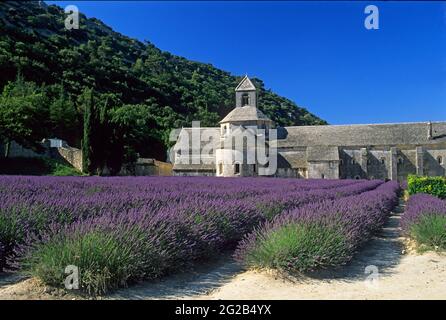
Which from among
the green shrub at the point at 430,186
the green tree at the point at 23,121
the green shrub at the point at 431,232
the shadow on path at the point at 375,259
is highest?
the green tree at the point at 23,121

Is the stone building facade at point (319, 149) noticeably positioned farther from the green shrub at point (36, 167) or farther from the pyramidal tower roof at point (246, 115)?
the green shrub at point (36, 167)

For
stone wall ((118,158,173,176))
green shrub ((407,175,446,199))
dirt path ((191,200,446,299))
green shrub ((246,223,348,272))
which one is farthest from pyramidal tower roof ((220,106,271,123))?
green shrub ((246,223,348,272))

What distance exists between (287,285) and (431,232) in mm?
3415

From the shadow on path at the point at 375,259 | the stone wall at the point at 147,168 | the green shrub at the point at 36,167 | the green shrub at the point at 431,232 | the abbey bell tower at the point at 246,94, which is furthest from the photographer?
the abbey bell tower at the point at 246,94

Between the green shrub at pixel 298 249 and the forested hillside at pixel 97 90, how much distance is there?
25404 mm

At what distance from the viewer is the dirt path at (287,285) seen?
3980 millimetres

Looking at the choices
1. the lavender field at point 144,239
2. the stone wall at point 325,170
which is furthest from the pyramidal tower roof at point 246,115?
the lavender field at point 144,239

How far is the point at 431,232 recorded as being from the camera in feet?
21.6

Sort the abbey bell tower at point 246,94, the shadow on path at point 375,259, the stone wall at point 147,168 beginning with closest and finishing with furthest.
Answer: the shadow on path at point 375,259 < the stone wall at point 147,168 < the abbey bell tower at point 246,94

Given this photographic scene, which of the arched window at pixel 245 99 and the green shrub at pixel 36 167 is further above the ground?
the arched window at pixel 245 99

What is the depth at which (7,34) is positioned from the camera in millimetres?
53781

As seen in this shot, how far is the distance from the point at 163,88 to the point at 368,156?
4429cm

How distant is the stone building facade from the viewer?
3903cm

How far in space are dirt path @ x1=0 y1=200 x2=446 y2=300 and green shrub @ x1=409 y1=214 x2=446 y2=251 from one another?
2.38 feet
